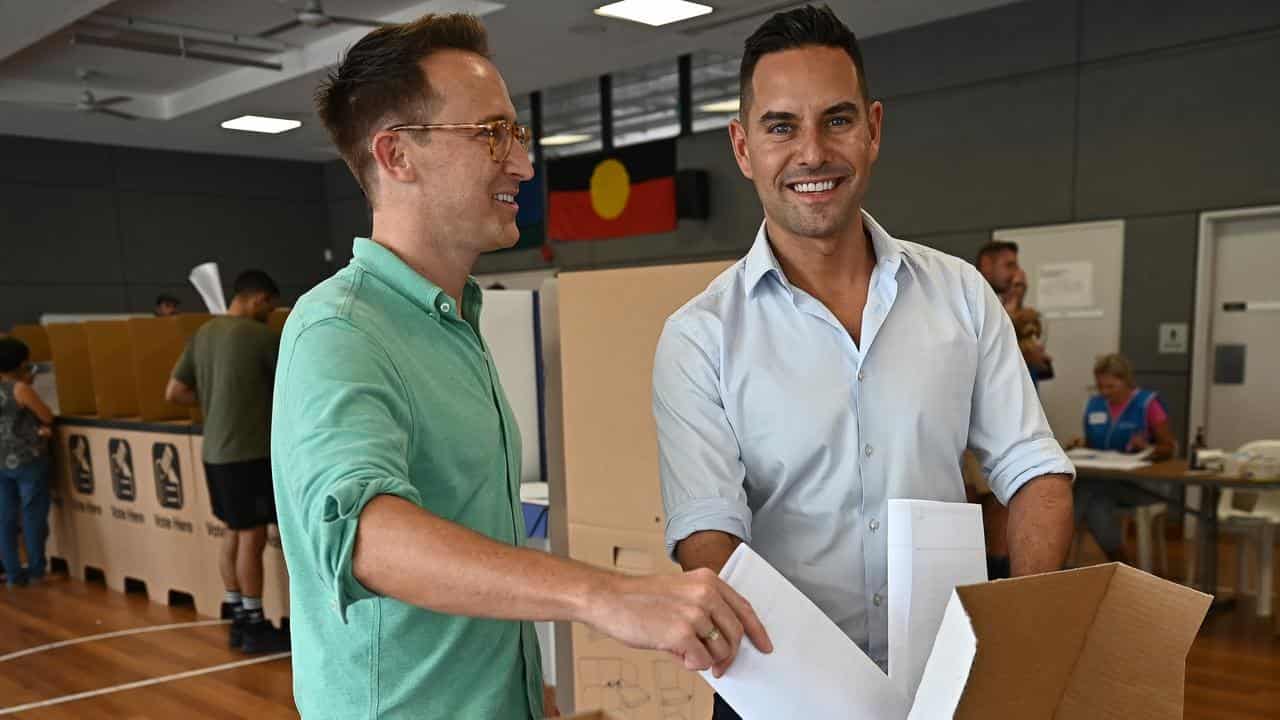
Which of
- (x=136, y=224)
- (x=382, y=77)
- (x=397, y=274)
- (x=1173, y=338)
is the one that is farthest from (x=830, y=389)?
(x=136, y=224)

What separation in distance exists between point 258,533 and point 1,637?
1556mm

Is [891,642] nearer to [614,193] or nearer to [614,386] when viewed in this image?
[614,386]

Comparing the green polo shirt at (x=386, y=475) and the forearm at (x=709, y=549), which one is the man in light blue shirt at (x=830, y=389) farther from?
the green polo shirt at (x=386, y=475)

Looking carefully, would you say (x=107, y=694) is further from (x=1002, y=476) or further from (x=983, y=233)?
(x=983, y=233)

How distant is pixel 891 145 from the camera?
755cm

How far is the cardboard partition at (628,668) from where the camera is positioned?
191cm

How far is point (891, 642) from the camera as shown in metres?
0.99

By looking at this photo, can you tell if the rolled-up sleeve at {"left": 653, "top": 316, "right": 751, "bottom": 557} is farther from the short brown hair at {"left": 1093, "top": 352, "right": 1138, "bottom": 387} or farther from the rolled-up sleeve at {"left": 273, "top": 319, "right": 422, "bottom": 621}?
the short brown hair at {"left": 1093, "top": 352, "right": 1138, "bottom": 387}

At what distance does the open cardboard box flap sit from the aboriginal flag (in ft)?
26.8

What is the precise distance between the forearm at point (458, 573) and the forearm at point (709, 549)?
42cm

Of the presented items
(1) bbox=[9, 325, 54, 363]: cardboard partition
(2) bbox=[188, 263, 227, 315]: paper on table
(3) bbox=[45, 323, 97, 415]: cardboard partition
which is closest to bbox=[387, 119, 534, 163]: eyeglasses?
(2) bbox=[188, 263, 227, 315]: paper on table

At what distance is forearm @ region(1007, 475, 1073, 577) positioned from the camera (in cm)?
127

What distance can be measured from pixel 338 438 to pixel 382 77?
500 millimetres

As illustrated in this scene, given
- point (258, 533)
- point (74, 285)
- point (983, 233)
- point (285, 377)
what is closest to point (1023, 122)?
point (983, 233)
